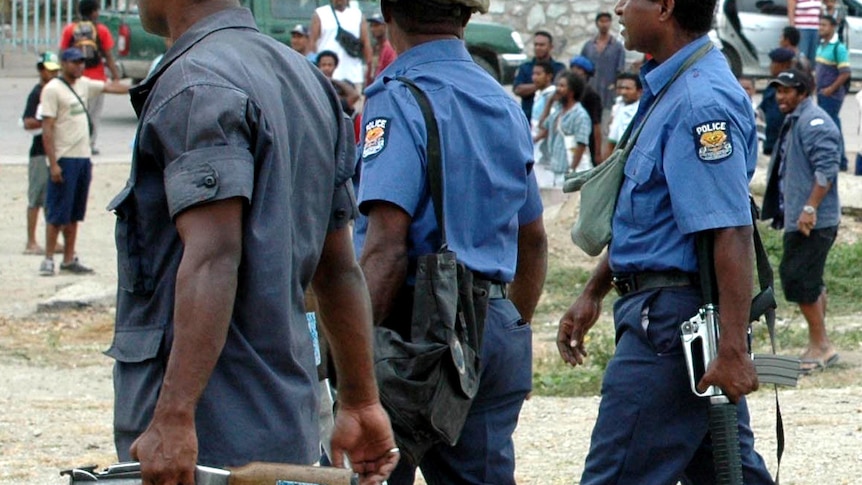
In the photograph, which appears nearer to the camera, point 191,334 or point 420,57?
point 191,334

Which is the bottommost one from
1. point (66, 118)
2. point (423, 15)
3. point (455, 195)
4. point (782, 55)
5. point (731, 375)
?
Answer: point (66, 118)

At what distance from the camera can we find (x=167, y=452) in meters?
2.61

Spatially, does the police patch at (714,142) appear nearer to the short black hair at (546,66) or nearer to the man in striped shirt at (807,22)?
the short black hair at (546,66)

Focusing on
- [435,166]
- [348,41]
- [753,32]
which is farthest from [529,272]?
[753,32]

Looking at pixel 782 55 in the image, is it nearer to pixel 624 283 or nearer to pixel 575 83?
pixel 575 83

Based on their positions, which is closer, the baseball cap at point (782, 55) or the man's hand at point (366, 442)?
the man's hand at point (366, 442)

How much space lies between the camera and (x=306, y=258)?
2.94 meters

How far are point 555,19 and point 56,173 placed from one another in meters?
13.2

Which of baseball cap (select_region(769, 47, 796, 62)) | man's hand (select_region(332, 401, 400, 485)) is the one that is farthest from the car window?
man's hand (select_region(332, 401, 400, 485))

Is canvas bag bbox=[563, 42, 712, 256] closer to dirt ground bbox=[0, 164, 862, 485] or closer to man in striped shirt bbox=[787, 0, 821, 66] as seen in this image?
dirt ground bbox=[0, 164, 862, 485]

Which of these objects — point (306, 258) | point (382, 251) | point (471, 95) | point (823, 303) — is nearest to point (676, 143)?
point (471, 95)

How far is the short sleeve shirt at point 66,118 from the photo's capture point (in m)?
12.5

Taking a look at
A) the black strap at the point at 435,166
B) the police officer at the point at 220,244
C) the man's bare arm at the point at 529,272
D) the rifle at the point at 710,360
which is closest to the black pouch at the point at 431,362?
the black strap at the point at 435,166

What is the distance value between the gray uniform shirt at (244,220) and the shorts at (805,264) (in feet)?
21.9
